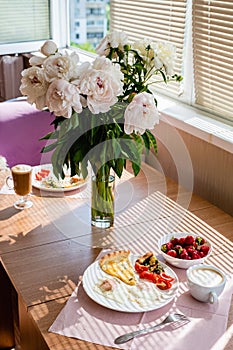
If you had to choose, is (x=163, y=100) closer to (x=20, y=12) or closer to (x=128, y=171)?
(x=128, y=171)

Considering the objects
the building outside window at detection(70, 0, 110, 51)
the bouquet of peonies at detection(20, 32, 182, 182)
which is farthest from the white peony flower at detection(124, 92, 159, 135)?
the building outside window at detection(70, 0, 110, 51)

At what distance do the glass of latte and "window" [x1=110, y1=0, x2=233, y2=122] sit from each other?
2.42 ft

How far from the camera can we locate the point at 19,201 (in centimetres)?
168

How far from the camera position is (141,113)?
4.26ft

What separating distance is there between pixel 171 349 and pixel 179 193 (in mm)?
816

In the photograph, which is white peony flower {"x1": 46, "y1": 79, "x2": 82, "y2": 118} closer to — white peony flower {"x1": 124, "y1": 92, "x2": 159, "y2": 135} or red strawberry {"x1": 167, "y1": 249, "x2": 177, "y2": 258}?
white peony flower {"x1": 124, "y1": 92, "x2": 159, "y2": 135}

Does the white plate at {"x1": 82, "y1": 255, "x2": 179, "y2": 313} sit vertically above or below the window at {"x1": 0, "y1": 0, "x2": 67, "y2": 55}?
below

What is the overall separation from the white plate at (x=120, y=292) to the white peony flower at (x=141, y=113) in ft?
1.18

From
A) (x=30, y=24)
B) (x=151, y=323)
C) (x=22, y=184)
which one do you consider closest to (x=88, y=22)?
(x=30, y=24)

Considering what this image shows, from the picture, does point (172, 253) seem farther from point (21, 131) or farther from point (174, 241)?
point (21, 131)

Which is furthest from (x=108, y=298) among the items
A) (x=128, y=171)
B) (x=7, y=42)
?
(x=7, y=42)

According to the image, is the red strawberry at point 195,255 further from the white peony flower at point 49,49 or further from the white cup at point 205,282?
the white peony flower at point 49,49

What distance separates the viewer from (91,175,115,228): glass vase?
1507mm

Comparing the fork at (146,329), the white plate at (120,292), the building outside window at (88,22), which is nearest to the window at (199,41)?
the white plate at (120,292)
